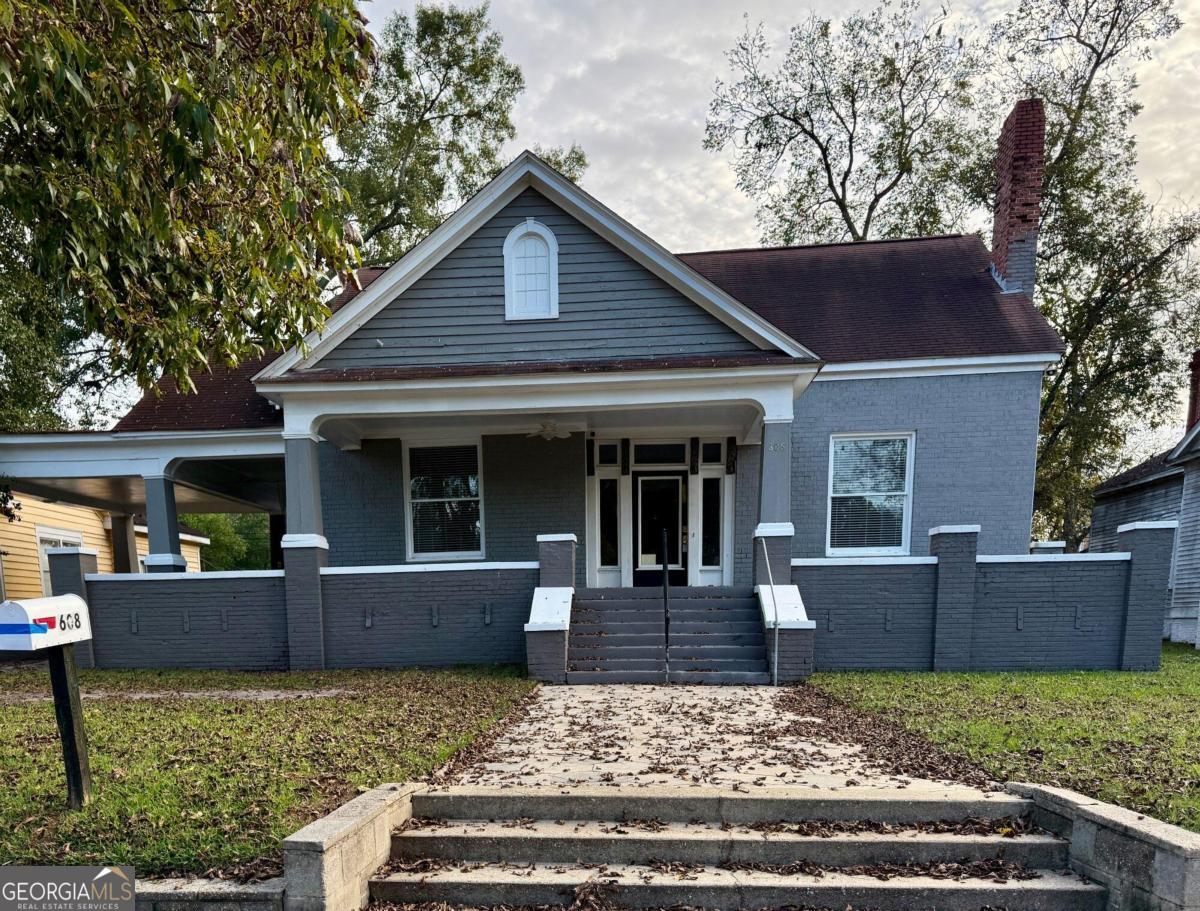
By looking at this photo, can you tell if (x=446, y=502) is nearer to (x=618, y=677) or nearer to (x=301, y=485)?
(x=301, y=485)

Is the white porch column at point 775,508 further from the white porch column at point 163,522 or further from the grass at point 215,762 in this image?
the white porch column at point 163,522

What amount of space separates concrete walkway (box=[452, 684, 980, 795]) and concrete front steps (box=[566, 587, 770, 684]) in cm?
74

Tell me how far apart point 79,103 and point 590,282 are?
5.66 metres

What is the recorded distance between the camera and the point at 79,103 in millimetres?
4152

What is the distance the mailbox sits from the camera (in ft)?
10.6

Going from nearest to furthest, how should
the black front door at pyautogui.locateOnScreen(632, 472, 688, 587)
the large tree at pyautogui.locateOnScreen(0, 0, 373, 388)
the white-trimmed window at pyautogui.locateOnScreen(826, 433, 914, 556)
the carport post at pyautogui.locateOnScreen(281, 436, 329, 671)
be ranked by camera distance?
the large tree at pyautogui.locateOnScreen(0, 0, 373, 388) < the carport post at pyautogui.locateOnScreen(281, 436, 329, 671) < the white-trimmed window at pyautogui.locateOnScreen(826, 433, 914, 556) < the black front door at pyautogui.locateOnScreen(632, 472, 688, 587)

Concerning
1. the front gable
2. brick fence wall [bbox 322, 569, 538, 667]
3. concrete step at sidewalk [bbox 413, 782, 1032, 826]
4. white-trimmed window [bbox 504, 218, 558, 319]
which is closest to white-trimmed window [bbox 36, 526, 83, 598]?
brick fence wall [bbox 322, 569, 538, 667]

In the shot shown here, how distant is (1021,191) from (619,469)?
26.7 ft

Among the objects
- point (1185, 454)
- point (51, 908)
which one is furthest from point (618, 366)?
point (1185, 454)

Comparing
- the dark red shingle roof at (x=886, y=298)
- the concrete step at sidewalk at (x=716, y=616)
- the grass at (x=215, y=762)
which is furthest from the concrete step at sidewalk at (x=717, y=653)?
the dark red shingle roof at (x=886, y=298)

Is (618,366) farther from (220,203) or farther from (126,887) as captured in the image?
(126,887)

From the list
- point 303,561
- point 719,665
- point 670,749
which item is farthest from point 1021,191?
point 303,561

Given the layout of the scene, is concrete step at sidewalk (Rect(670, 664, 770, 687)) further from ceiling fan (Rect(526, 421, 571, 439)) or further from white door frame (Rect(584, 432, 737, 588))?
ceiling fan (Rect(526, 421, 571, 439))

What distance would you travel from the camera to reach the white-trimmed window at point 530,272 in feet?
28.6
